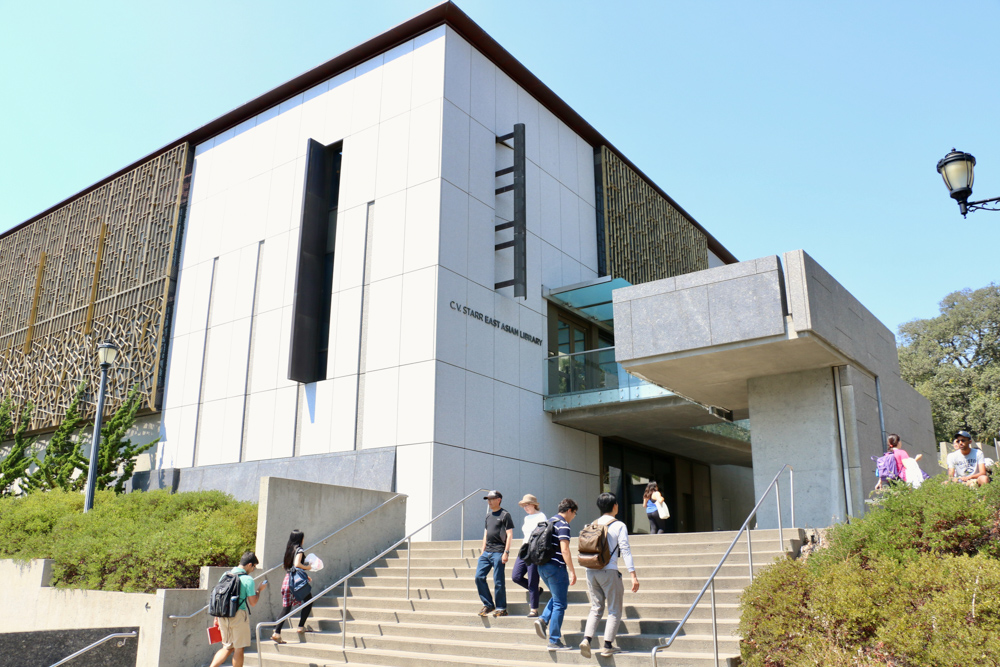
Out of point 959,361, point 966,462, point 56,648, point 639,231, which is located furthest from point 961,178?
point 959,361

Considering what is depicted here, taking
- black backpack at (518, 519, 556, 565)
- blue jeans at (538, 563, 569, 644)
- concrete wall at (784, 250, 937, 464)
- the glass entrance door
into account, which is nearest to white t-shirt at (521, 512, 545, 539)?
black backpack at (518, 519, 556, 565)

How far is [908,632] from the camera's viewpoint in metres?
6.38

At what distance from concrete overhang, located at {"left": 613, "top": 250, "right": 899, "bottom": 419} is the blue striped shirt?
5472 millimetres

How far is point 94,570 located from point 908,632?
1154cm

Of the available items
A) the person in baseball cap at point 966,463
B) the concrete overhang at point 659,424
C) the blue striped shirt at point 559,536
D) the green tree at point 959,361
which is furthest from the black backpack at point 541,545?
the green tree at point 959,361

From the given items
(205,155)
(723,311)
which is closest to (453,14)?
(205,155)

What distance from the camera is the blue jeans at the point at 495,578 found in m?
9.84

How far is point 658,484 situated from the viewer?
25.4 metres

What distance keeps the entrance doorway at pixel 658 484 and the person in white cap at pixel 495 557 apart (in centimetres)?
1271

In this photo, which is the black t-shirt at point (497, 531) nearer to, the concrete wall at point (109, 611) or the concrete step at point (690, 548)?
the concrete step at point (690, 548)

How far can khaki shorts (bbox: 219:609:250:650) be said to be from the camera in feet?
30.1

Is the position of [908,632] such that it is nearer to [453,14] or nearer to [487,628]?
[487,628]

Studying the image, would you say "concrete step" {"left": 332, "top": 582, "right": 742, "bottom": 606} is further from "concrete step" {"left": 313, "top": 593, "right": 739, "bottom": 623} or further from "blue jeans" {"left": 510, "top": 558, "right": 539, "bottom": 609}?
"blue jeans" {"left": 510, "top": 558, "right": 539, "bottom": 609}

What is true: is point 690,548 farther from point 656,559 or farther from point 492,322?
point 492,322
